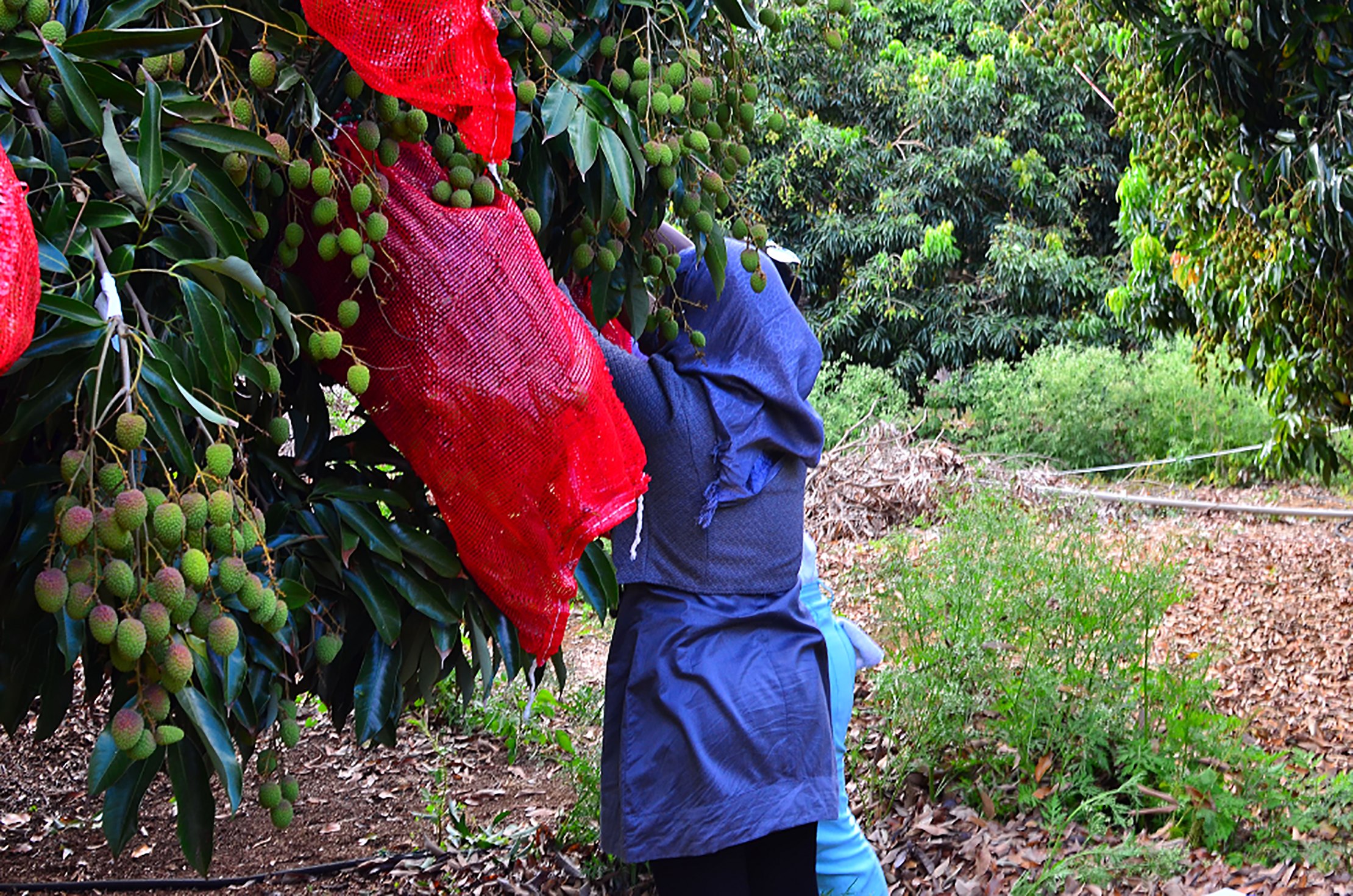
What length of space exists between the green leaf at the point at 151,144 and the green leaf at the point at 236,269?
3.1 inches

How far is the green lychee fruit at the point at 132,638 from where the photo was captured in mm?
1013

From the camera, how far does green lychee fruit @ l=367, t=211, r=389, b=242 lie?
1.34 meters

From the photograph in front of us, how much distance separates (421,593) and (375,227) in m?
0.48

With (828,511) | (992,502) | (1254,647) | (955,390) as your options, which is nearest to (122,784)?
(992,502)

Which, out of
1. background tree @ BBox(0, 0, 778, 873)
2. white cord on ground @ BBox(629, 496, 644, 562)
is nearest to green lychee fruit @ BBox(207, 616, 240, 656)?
background tree @ BBox(0, 0, 778, 873)

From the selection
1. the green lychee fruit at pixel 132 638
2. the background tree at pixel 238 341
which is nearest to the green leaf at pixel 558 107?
the background tree at pixel 238 341

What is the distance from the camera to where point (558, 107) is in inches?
57.2

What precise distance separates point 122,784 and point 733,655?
958mm

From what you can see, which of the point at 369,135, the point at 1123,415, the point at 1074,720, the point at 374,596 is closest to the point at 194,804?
the point at 374,596

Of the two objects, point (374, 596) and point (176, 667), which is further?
point (374, 596)

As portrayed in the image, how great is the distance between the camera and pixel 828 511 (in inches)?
267

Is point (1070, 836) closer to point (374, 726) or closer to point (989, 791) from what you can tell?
point (989, 791)

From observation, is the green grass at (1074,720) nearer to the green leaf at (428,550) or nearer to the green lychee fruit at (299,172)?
the green leaf at (428,550)

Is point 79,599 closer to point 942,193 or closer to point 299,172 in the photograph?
point 299,172
